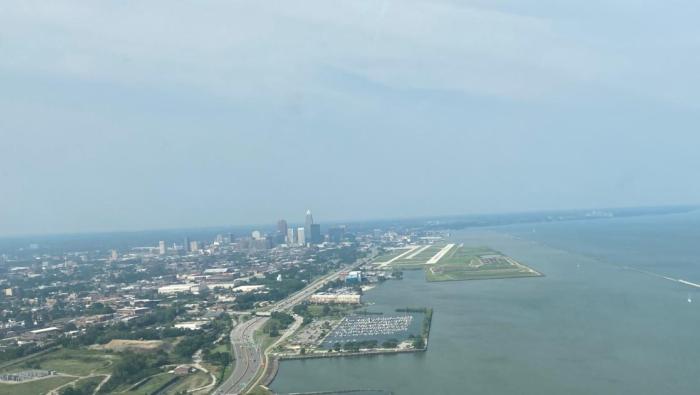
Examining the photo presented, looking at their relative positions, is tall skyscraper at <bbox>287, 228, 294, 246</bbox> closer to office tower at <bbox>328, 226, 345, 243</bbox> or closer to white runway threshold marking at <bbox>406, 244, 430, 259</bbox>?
office tower at <bbox>328, 226, 345, 243</bbox>

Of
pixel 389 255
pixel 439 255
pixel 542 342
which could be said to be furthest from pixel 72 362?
A: pixel 389 255

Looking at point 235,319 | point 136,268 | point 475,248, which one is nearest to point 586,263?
point 475,248

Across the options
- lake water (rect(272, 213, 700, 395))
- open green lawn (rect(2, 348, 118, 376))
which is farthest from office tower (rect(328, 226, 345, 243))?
open green lawn (rect(2, 348, 118, 376))

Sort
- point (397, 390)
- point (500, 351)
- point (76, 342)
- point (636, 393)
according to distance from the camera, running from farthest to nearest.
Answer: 1. point (76, 342)
2. point (500, 351)
3. point (397, 390)
4. point (636, 393)

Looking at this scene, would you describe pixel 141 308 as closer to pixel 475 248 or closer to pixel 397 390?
pixel 397 390

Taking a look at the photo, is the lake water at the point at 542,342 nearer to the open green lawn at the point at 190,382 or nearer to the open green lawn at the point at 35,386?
the open green lawn at the point at 190,382

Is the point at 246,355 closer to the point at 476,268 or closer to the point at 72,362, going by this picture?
the point at 72,362

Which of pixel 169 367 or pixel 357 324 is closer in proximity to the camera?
pixel 169 367
